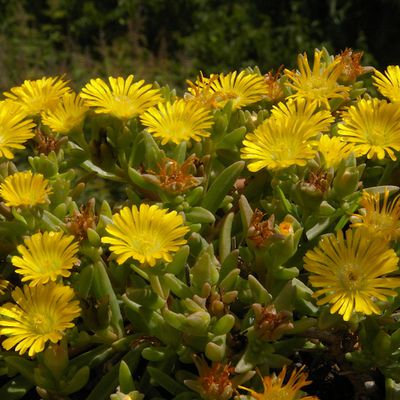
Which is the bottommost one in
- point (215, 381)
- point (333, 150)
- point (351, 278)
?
point (215, 381)

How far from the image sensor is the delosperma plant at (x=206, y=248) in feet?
2.81

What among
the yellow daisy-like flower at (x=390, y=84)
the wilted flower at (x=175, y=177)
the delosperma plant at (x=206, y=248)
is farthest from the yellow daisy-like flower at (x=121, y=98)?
the yellow daisy-like flower at (x=390, y=84)

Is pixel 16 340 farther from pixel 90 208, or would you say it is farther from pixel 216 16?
pixel 216 16

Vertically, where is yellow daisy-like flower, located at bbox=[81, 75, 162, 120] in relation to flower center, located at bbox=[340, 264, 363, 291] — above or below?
above

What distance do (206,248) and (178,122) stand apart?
211 mm

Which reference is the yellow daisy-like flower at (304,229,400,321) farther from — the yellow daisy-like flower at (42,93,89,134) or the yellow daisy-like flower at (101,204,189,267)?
the yellow daisy-like flower at (42,93,89,134)

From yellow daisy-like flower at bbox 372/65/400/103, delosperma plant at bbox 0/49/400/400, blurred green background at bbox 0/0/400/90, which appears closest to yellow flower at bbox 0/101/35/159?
delosperma plant at bbox 0/49/400/400

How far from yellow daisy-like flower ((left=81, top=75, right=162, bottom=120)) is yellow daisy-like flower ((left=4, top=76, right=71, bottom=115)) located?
0.20 ft

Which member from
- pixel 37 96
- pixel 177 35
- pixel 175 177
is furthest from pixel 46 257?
pixel 177 35

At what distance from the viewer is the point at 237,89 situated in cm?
113

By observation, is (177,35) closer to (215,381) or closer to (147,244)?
(147,244)

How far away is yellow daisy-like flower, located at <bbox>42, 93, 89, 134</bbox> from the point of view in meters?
1.08

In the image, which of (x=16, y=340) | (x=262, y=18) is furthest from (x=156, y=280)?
(x=262, y=18)

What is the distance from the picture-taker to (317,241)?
0.96 metres
